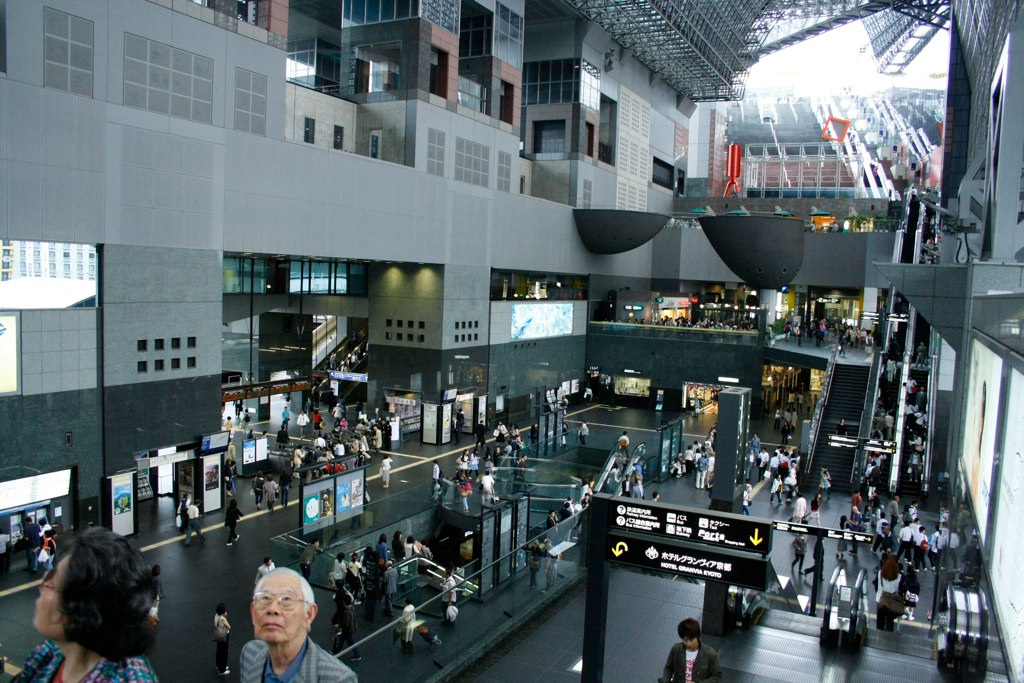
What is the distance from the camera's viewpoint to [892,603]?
1323cm

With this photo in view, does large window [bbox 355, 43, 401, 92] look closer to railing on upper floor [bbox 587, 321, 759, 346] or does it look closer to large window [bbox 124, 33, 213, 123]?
large window [bbox 124, 33, 213, 123]

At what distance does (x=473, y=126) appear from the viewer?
Result: 106 feet

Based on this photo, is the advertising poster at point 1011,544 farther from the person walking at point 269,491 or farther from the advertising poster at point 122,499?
the advertising poster at point 122,499

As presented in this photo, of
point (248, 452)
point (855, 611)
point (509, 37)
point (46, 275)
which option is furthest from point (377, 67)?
point (855, 611)

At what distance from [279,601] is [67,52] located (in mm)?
18634

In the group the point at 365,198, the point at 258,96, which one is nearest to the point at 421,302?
the point at 365,198

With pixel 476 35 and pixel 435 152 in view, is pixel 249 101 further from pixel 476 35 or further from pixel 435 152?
pixel 476 35

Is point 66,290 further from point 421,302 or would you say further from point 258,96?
point 421,302

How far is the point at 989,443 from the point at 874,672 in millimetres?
3653

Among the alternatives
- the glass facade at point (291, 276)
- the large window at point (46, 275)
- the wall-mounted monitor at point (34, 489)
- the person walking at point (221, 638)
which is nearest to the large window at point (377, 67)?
the glass facade at point (291, 276)

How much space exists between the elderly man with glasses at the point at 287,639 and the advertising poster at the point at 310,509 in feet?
50.7

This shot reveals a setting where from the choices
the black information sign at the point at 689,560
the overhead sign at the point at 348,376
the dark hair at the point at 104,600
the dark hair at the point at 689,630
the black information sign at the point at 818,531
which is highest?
the dark hair at the point at 104,600

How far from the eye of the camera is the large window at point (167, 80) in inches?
741

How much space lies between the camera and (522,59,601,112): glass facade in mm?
41406
